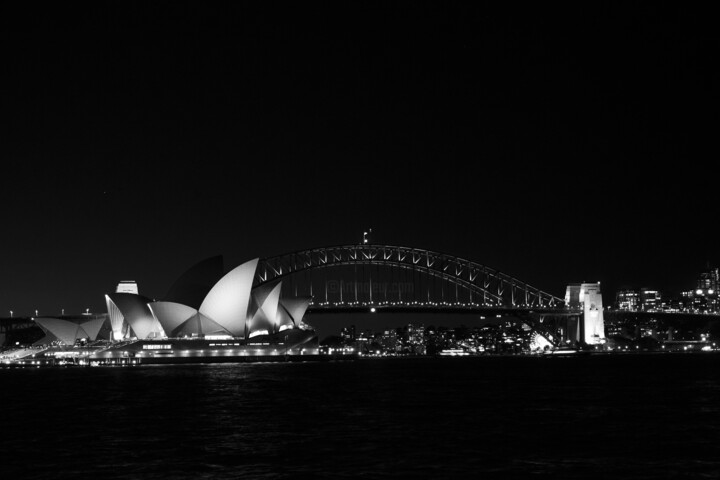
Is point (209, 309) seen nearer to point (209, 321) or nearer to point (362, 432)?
point (209, 321)

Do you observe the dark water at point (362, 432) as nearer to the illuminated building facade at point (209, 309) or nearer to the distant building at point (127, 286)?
the illuminated building facade at point (209, 309)

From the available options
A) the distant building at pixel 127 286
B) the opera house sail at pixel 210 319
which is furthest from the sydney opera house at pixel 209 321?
the distant building at pixel 127 286

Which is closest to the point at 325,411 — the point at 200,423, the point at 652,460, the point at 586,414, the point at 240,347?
the point at 200,423

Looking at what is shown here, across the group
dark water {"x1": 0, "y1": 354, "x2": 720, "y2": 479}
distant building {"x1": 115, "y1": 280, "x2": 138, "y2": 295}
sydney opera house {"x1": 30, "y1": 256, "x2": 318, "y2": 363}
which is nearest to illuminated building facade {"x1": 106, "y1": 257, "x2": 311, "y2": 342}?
sydney opera house {"x1": 30, "y1": 256, "x2": 318, "y2": 363}

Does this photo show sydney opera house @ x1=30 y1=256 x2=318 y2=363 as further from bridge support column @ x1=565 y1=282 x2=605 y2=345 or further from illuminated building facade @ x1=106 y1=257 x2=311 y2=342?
bridge support column @ x1=565 y1=282 x2=605 y2=345

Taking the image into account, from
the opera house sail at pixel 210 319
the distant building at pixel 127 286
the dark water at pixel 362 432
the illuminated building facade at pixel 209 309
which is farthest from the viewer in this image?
the distant building at pixel 127 286

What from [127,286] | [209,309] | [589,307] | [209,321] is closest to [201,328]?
[209,321]
